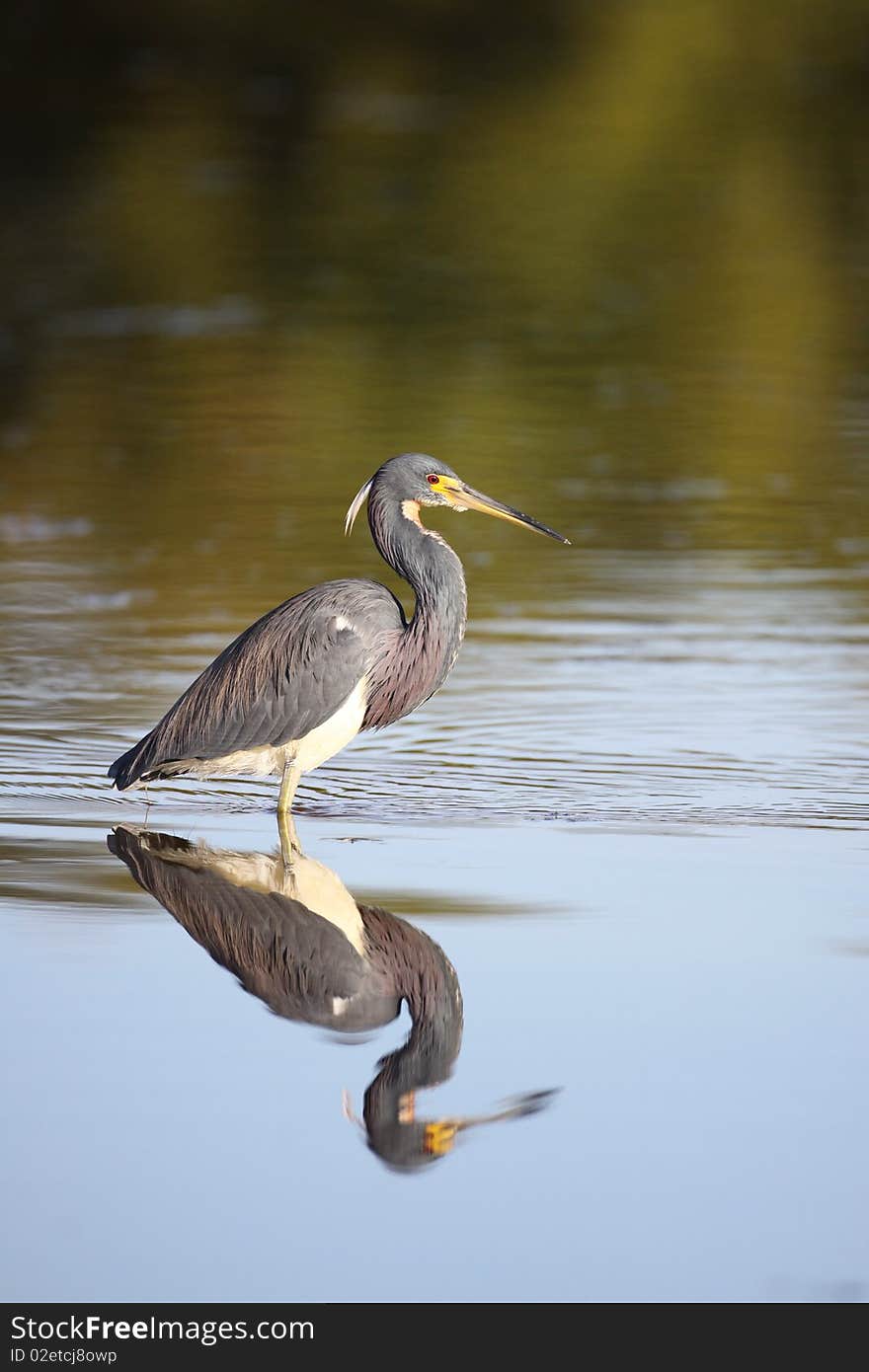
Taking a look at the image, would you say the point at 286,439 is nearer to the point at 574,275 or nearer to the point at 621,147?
the point at 574,275

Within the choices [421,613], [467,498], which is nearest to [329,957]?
[421,613]

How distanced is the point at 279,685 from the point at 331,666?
17 cm

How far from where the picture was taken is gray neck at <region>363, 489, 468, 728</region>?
7254 mm

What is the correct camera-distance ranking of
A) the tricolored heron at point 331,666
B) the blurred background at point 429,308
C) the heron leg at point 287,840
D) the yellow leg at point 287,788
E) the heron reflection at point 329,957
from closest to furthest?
the heron reflection at point 329,957
the heron leg at point 287,840
the yellow leg at point 287,788
the tricolored heron at point 331,666
the blurred background at point 429,308

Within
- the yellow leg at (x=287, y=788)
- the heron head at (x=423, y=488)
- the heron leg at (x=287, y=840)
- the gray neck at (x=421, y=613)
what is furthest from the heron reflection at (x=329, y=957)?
the heron head at (x=423, y=488)

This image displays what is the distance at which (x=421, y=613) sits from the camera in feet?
23.9

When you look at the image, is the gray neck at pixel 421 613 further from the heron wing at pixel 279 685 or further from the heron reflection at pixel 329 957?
the heron reflection at pixel 329 957

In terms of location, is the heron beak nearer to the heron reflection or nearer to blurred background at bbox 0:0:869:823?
the heron reflection

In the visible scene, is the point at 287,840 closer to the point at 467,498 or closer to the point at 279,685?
the point at 279,685

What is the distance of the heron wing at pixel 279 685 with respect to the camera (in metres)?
7.07

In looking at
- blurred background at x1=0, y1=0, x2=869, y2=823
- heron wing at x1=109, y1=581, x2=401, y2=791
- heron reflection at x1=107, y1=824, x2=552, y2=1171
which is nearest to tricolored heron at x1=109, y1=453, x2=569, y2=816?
heron wing at x1=109, y1=581, x2=401, y2=791

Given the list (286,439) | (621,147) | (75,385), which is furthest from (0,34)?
(286,439)

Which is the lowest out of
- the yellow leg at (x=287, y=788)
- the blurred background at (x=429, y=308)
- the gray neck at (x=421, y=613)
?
the blurred background at (x=429, y=308)

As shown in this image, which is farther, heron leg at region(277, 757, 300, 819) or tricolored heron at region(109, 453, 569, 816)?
tricolored heron at region(109, 453, 569, 816)
